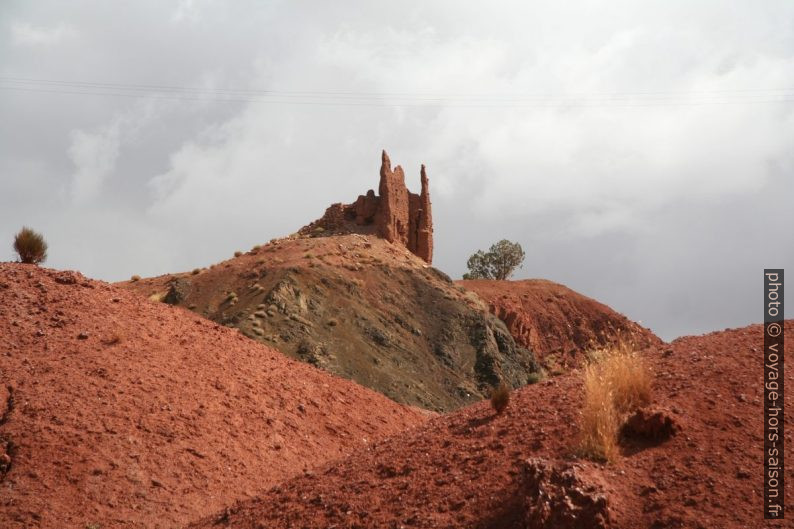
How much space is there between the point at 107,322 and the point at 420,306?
30712 mm

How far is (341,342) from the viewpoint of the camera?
39.2 m

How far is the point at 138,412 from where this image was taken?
16.4 metres

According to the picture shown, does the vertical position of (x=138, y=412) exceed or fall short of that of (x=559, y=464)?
it exceeds it

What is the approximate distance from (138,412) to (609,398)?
10587mm

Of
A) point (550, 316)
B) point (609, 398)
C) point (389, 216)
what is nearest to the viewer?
point (609, 398)

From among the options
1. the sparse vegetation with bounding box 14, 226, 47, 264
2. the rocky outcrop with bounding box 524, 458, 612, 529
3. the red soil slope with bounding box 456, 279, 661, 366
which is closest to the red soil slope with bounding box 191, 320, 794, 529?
the rocky outcrop with bounding box 524, 458, 612, 529

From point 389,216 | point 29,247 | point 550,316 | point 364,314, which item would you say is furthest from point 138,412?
point 550,316

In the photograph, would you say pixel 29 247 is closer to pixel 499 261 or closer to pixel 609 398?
pixel 609 398

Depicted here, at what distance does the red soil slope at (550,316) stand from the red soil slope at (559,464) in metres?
46.7

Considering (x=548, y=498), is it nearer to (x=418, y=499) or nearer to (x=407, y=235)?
(x=418, y=499)

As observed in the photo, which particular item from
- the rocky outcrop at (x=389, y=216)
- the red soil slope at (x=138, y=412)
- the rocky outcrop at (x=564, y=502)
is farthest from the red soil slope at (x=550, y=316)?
the rocky outcrop at (x=564, y=502)

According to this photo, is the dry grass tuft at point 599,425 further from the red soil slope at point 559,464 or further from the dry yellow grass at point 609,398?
the red soil slope at point 559,464

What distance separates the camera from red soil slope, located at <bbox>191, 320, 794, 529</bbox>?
8.32 metres

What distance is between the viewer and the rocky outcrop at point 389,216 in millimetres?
56719
